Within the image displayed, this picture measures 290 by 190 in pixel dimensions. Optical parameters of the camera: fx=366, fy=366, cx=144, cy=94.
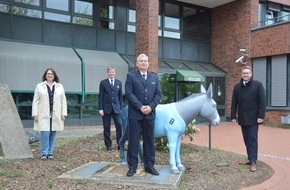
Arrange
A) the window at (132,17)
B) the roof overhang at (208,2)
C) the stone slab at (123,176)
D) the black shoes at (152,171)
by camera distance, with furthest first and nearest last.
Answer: the roof overhang at (208,2)
the window at (132,17)
the black shoes at (152,171)
the stone slab at (123,176)

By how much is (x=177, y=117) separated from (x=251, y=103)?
1799 mm

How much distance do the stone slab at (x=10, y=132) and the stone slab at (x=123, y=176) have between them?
1.75 meters

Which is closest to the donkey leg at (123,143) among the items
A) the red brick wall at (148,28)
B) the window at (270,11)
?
the red brick wall at (148,28)

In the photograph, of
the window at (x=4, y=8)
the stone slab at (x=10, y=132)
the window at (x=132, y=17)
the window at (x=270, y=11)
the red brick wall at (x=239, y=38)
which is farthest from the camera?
the window at (x=270, y=11)

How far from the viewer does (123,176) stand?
5.53 metres

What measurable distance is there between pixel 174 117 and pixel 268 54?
46.4ft

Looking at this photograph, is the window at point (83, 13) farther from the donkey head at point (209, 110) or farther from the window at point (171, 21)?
the donkey head at point (209, 110)

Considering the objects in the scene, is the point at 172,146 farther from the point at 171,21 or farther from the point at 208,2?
the point at 208,2

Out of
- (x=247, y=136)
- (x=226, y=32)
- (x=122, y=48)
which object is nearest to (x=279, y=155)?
(x=247, y=136)

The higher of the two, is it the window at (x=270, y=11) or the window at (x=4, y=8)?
the window at (x=270, y=11)

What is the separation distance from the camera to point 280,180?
6.06 metres

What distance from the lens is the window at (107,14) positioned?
58.0 ft

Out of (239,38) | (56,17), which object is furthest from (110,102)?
(239,38)

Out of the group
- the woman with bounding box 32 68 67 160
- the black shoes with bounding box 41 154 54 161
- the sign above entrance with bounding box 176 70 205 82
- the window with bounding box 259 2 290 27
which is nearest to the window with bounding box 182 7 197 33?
the sign above entrance with bounding box 176 70 205 82
